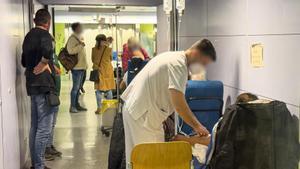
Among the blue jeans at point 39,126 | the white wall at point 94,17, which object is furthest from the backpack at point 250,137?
the white wall at point 94,17

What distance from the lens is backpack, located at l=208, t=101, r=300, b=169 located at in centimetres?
→ 225

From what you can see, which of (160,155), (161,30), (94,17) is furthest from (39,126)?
(94,17)

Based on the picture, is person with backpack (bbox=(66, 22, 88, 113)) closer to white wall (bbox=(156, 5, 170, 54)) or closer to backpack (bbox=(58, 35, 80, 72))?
backpack (bbox=(58, 35, 80, 72))

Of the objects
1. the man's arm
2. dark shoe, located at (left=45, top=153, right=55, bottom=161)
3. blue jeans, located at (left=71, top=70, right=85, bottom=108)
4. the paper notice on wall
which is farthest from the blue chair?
blue jeans, located at (left=71, top=70, right=85, bottom=108)

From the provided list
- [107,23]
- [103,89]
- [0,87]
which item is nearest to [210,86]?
[0,87]

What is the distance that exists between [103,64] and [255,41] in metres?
3.41

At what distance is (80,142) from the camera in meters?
4.99

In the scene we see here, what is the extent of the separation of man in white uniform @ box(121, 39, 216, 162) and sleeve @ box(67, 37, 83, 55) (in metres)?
3.16

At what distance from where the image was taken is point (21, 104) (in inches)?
150

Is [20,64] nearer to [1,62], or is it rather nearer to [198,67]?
[1,62]

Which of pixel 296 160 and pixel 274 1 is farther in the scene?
pixel 274 1

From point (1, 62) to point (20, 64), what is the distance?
2.44 ft

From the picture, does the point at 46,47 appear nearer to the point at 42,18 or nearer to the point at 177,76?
the point at 42,18

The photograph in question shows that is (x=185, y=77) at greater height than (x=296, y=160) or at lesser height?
greater
